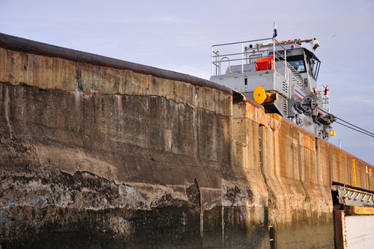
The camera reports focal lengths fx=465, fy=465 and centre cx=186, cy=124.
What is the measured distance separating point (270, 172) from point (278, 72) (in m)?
6.55

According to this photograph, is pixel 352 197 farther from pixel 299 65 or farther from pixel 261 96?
pixel 261 96

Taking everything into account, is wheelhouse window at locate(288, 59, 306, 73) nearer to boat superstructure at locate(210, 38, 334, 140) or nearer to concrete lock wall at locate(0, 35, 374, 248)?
boat superstructure at locate(210, 38, 334, 140)

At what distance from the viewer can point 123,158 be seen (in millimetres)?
6465

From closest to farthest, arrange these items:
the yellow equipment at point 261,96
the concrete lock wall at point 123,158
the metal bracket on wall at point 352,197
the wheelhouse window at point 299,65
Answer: the concrete lock wall at point 123,158 < the yellow equipment at point 261,96 < the metal bracket on wall at point 352,197 < the wheelhouse window at point 299,65

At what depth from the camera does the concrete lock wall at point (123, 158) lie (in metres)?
5.20

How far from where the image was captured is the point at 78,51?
614cm

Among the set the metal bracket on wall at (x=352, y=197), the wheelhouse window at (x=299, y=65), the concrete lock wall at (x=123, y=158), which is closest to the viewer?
the concrete lock wall at (x=123, y=158)

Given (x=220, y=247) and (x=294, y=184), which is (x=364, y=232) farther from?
(x=220, y=247)

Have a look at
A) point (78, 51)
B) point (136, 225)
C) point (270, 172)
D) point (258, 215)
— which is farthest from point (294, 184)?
point (78, 51)

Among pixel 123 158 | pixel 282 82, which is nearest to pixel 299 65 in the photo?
pixel 282 82

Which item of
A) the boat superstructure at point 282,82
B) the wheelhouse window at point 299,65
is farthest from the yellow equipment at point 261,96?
the wheelhouse window at point 299,65

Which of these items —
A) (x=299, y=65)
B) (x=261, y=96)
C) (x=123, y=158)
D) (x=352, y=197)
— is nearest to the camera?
(x=123, y=158)

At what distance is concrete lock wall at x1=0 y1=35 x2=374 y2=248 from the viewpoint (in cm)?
520

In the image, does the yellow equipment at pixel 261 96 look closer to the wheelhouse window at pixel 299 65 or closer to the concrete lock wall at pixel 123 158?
the concrete lock wall at pixel 123 158
